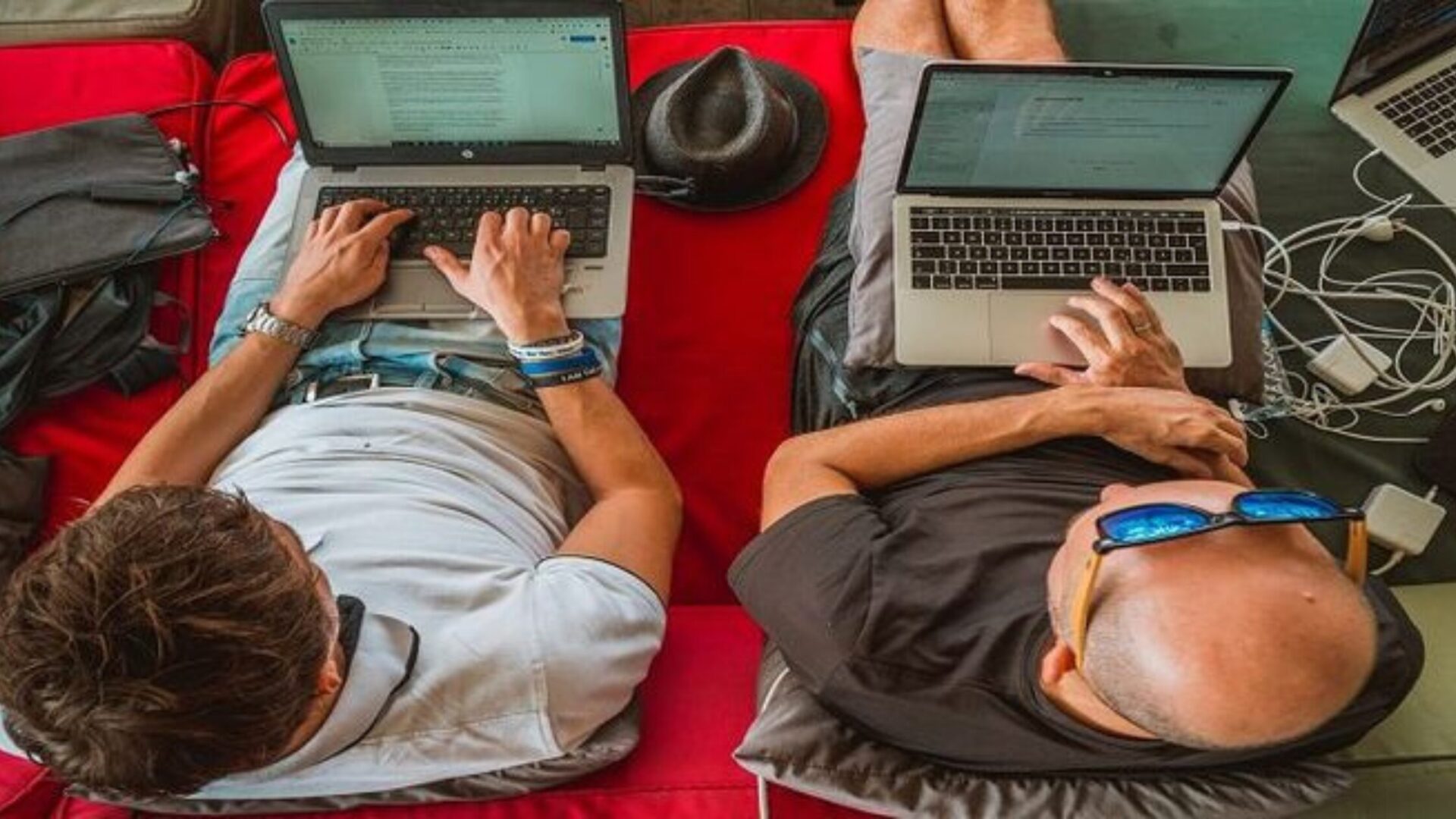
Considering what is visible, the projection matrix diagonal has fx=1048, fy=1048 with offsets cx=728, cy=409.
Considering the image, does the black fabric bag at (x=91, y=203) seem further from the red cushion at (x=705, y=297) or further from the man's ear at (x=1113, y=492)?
the man's ear at (x=1113, y=492)

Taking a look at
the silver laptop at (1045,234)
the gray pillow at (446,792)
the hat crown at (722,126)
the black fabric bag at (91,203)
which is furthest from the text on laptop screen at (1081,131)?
the black fabric bag at (91,203)

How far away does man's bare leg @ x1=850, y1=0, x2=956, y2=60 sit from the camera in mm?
1530

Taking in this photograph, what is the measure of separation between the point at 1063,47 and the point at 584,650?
47.0 inches

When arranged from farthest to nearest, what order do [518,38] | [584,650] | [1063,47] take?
[1063,47]
[518,38]
[584,650]

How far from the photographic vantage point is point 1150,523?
838mm

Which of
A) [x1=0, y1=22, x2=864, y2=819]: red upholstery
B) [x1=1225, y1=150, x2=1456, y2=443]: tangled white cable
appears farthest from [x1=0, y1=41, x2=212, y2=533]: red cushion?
[x1=1225, y1=150, x2=1456, y2=443]: tangled white cable

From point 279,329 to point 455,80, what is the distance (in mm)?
376

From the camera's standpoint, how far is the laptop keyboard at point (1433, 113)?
4.93ft

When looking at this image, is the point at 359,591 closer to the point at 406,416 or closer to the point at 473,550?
the point at 473,550

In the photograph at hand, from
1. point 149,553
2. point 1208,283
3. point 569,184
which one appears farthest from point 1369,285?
point 149,553

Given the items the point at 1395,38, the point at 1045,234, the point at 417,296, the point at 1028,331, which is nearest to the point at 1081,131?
the point at 1045,234

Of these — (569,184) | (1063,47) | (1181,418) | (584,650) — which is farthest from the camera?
(1063,47)

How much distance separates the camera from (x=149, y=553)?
809mm

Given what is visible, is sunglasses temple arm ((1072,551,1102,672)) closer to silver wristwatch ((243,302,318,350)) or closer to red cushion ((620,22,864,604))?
red cushion ((620,22,864,604))
